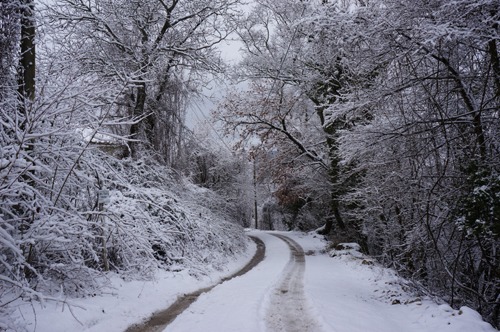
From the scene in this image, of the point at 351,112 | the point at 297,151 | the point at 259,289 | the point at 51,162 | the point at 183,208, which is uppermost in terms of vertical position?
the point at 297,151

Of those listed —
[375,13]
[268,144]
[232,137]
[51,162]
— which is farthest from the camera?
[268,144]

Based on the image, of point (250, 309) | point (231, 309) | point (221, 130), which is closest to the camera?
point (250, 309)

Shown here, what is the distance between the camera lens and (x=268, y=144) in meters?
18.8

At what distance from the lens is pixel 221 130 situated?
57.3ft

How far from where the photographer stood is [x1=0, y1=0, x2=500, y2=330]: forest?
4.79 m

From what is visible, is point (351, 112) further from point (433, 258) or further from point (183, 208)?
point (183, 208)

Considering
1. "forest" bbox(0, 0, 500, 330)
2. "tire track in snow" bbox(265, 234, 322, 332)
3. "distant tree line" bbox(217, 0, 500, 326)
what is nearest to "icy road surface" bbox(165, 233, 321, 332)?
"tire track in snow" bbox(265, 234, 322, 332)

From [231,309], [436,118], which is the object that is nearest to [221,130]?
[231,309]

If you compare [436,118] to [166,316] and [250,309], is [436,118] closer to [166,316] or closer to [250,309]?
[250,309]

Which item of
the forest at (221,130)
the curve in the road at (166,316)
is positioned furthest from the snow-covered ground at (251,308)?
the forest at (221,130)

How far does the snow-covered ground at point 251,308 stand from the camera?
15.1 feet

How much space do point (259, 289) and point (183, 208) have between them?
443cm

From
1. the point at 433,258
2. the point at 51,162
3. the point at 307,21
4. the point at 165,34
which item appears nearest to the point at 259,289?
the point at 433,258

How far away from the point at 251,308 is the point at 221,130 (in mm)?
12740
